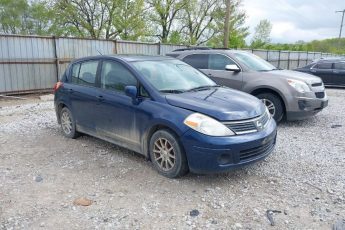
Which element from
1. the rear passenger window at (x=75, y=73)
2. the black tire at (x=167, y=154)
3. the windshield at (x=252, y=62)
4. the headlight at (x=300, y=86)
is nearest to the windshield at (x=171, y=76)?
the black tire at (x=167, y=154)

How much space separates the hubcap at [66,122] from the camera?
5784 millimetres

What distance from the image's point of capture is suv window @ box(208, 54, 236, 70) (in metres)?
7.52

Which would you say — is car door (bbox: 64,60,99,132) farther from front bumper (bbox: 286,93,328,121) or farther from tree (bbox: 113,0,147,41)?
tree (bbox: 113,0,147,41)

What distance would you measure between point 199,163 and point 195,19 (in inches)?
1285

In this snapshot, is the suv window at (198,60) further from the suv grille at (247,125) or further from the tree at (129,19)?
the tree at (129,19)

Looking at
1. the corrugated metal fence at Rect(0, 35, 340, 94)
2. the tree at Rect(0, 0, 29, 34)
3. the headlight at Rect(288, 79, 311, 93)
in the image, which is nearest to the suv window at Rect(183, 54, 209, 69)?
the headlight at Rect(288, 79, 311, 93)

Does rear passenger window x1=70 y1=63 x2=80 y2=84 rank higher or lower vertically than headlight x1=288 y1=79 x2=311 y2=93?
higher

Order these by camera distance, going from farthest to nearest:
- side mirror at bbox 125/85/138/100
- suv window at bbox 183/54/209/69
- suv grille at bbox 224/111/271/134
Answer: suv window at bbox 183/54/209/69
side mirror at bbox 125/85/138/100
suv grille at bbox 224/111/271/134

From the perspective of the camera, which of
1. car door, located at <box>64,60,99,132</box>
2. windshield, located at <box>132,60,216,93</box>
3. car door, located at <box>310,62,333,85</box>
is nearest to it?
windshield, located at <box>132,60,216,93</box>

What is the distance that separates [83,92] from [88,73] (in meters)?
0.34

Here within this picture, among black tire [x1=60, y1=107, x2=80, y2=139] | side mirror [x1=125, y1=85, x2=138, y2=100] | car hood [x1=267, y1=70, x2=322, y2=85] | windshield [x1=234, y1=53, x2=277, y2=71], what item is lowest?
black tire [x1=60, y1=107, x2=80, y2=139]

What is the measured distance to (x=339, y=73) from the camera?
1405cm

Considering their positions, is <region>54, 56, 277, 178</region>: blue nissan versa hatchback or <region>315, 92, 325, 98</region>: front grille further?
<region>315, 92, 325, 98</region>: front grille

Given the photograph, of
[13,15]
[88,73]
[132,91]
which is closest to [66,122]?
[88,73]
